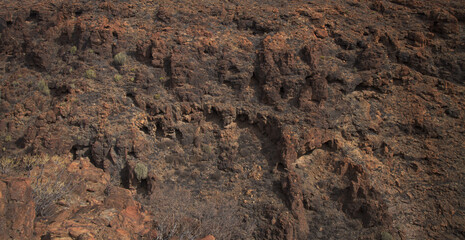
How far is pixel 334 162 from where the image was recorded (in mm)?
12203

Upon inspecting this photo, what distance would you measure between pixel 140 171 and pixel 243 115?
432cm

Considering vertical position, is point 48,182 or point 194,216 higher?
point 48,182

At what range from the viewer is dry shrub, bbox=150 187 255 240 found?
33.5 ft

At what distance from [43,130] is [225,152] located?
6.33 meters

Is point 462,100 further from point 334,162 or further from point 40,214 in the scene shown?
point 40,214

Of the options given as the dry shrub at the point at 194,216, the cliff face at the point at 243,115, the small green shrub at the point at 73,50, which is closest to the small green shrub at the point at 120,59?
the cliff face at the point at 243,115

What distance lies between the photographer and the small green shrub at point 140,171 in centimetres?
1114

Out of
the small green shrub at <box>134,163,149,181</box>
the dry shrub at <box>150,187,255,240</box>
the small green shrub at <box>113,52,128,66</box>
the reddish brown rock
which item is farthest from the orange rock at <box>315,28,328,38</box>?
the reddish brown rock

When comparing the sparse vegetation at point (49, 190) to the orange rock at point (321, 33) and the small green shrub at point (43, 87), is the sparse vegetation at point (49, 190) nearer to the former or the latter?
the small green shrub at point (43, 87)

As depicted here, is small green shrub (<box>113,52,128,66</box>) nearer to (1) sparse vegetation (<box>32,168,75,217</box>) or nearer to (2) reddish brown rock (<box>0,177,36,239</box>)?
(1) sparse vegetation (<box>32,168,75,217</box>)

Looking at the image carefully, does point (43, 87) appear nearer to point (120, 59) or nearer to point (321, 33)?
point (120, 59)

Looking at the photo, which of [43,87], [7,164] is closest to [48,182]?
[7,164]

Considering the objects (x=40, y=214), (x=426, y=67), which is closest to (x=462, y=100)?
(x=426, y=67)

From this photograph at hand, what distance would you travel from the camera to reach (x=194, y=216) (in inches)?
434
